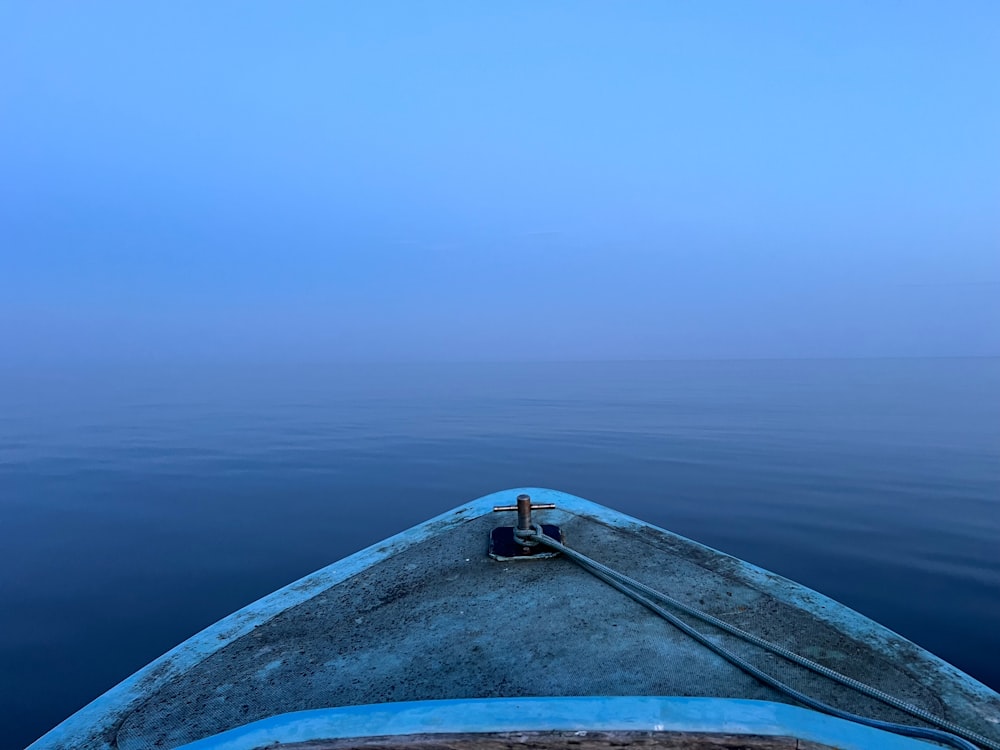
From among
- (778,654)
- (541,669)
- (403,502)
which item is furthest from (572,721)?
(403,502)

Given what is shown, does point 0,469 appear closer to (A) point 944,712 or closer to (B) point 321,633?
(B) point 321,633

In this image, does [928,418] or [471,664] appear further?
[928,418]

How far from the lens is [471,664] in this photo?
7.29ft

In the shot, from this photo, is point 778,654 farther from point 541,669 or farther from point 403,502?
point 403,502

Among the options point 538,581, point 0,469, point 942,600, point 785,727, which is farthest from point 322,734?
point 0,469

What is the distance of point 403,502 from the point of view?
8.09 metres

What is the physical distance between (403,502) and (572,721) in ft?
22.7

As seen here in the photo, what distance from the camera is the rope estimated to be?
1.65 m

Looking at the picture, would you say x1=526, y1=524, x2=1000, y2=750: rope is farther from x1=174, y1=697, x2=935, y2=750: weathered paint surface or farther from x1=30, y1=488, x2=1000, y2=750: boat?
x1=174, y1=697, x2=935, y2=750: weathered paint surface

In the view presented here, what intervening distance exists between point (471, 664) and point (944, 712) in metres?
1.66

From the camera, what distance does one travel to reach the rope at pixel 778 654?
165cm

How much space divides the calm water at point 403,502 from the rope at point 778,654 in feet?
7.88

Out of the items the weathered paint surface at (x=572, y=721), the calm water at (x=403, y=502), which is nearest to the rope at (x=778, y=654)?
the weathered paint surface at (x=572, y=721)

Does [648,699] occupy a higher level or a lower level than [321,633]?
higher
